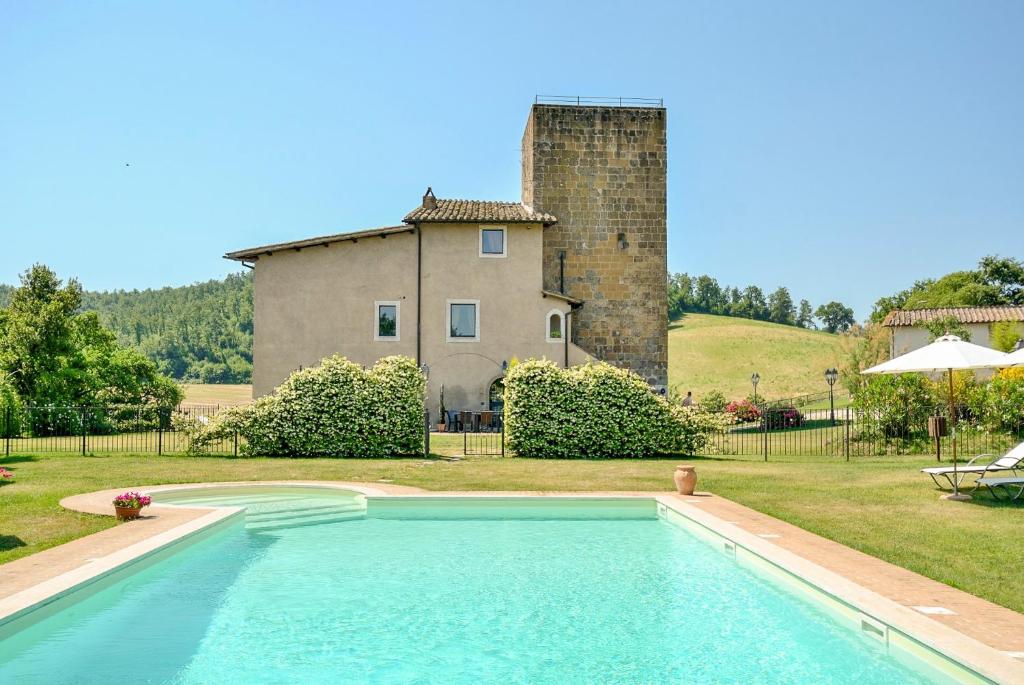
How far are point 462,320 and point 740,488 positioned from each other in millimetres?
16923

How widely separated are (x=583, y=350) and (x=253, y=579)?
2225 cm

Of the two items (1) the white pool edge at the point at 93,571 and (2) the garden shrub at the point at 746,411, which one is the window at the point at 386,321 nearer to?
(2) the garden shrub at the point at 746,411

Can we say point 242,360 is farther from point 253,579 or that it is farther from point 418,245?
point 253,579

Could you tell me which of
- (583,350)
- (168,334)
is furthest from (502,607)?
(168,334)

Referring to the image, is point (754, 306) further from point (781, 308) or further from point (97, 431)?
point (97, 431)

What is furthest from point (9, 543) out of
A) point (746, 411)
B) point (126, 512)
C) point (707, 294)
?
point (707, 294)

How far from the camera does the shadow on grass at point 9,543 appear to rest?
28.6 ft

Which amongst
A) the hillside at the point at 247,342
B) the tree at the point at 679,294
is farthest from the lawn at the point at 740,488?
the tree at the point at 679,294

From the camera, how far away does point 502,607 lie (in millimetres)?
7570

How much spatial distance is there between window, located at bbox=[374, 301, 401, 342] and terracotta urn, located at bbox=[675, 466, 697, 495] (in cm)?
1789

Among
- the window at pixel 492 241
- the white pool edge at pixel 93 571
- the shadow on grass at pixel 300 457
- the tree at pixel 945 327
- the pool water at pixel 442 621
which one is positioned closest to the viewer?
the pool water at pixel 442 621

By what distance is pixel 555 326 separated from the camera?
1188 inches

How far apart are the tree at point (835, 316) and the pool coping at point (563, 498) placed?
12640cm

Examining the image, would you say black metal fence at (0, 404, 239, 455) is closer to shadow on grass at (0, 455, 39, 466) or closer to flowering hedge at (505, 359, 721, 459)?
shadow on grass at (0, 455, 39, 466)
